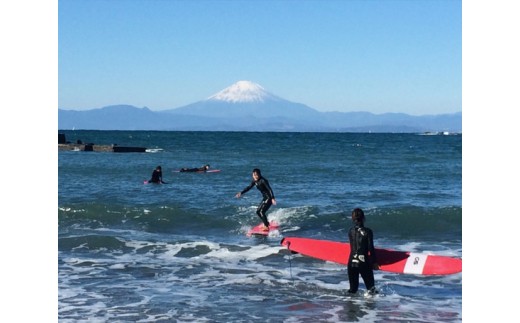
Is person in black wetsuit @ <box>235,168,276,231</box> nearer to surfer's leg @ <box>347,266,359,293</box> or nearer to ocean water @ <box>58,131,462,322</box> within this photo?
ocean water @ <box>58,131,462,322</box>

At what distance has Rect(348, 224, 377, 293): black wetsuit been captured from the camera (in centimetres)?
1119

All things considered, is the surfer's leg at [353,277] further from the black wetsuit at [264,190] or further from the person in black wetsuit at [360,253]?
the black wetsuit at [264,190]

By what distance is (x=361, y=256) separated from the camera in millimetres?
11172

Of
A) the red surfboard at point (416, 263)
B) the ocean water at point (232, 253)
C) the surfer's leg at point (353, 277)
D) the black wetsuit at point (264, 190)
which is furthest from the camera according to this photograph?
the black wetsuit at point (264, 190)

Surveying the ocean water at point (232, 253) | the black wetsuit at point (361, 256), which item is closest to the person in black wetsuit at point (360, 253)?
the black wetsuit at point (361, 256)

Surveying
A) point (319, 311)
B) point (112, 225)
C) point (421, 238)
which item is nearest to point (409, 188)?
point (421, 238)

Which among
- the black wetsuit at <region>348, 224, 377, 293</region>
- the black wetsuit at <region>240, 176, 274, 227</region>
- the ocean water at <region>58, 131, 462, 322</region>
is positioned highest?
the black wetsuit at <region>240, 176, 274, 227</region>

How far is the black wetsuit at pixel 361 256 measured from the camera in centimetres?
1119

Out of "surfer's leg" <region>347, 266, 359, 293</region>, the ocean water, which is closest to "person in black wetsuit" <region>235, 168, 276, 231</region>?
the ocean water
